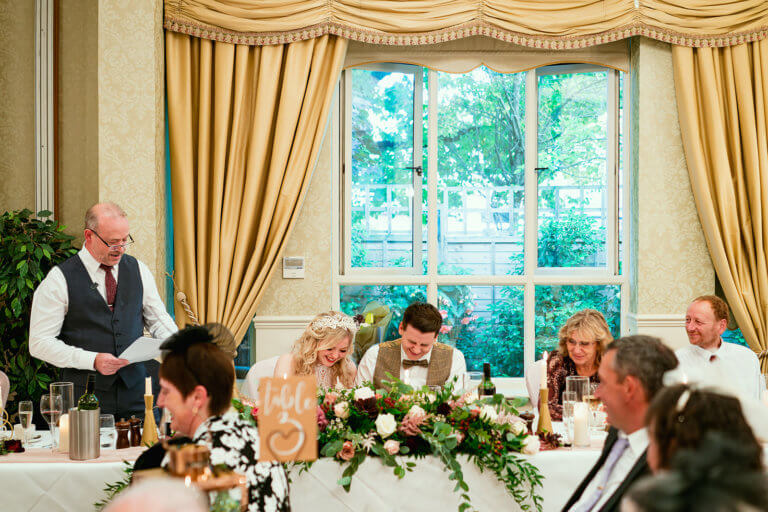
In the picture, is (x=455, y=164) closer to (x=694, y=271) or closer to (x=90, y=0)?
(x=694, y=271)

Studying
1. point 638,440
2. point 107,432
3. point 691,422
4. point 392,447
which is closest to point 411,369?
point 392,447

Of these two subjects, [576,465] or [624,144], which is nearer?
[576,465]

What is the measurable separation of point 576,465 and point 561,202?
8.58 ft

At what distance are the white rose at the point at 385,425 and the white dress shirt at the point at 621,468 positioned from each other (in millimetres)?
643

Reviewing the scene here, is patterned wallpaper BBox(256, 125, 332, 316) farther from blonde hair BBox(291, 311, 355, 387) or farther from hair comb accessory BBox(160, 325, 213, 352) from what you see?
hair comb accessory BBox(160, 325, 213, 352)

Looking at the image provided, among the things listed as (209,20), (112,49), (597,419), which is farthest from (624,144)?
→ (112,49)

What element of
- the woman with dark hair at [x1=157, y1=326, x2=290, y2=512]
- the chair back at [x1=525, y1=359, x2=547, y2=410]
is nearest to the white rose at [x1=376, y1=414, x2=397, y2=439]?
the woman with dark hair at [x1=157, y1=326, x2=290, y2=512]

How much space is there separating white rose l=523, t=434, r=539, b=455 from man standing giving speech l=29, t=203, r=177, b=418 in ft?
5.86

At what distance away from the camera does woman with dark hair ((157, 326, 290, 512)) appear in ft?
5.54

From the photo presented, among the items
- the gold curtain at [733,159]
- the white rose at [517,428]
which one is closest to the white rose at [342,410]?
the white rose at [517,428]

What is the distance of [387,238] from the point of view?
472cm

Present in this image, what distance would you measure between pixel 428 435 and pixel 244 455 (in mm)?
821

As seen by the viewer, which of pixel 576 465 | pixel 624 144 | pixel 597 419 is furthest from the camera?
pixel 624 144

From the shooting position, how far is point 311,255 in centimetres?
443
